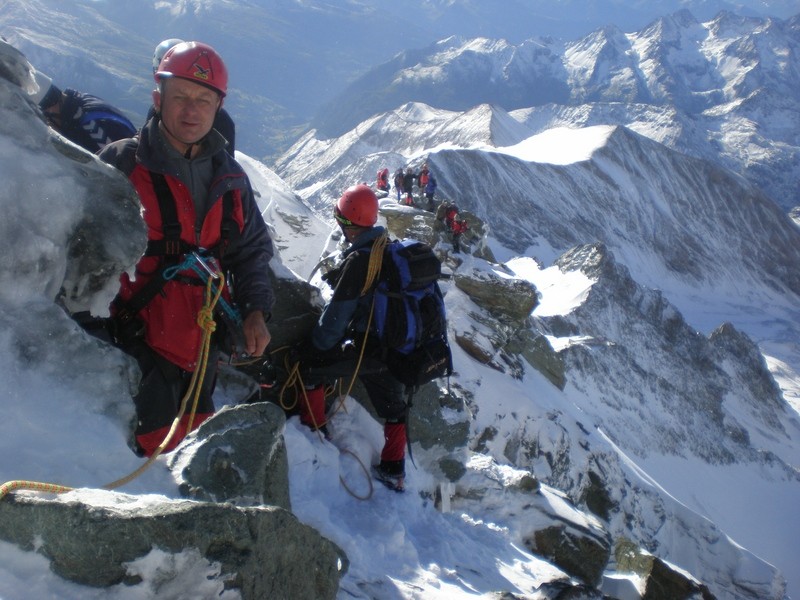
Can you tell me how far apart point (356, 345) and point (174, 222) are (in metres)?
2.36

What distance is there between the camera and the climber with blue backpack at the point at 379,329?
18.1ft

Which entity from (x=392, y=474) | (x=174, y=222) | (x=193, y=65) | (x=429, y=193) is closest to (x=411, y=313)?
(x=392, y=474)

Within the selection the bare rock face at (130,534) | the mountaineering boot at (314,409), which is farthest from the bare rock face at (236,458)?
the mountaineering boot at (314,409)

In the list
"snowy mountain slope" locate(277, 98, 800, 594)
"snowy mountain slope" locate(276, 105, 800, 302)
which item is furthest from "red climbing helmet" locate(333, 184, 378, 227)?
"snowy mountain slope" locate(276, 105, 800, 302)

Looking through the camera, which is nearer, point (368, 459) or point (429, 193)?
point (368, 459)

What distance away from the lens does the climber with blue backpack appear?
551 cm

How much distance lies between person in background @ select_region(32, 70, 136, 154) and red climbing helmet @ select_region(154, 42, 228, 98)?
3.58ft

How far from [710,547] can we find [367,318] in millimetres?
17521

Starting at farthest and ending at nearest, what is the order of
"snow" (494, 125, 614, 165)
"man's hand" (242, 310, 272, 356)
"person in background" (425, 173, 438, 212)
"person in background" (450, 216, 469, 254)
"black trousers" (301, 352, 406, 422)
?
"snow" (494, 125, 614, 165) < "person in background" (425, 173, 438, 212) < "person in background" (450, 216, 469, 254) < "black trousers" (301, 352, 406, 422) < "man's hand" (242, 310, 272, 356)

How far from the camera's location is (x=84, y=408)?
302 centimetres

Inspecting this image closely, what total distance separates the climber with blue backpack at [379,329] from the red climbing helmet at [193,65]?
196 centimetres

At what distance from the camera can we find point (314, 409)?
6188 millimetres

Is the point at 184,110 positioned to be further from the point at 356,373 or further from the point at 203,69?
the point at 356,373

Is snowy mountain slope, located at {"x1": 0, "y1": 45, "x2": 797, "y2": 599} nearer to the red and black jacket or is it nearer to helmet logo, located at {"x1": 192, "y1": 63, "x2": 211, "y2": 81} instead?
the red and black jacket
